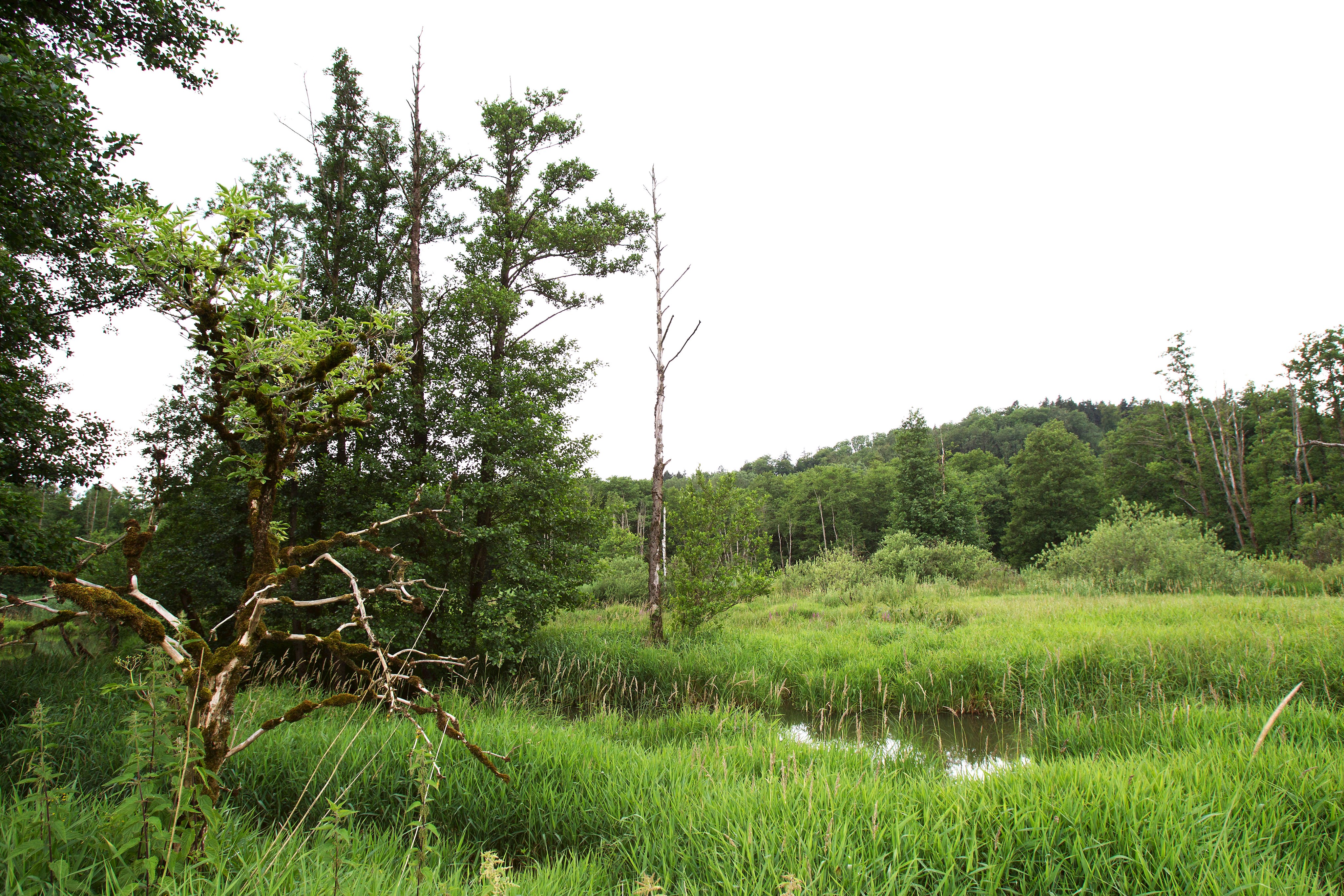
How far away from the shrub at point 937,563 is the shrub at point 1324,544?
29.9ft

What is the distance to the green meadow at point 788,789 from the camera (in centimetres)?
248

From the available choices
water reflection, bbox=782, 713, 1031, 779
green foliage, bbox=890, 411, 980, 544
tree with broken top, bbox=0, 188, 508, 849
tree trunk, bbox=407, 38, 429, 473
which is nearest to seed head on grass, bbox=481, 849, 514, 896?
tree with broken top, bbox=0, 188, 508, 849

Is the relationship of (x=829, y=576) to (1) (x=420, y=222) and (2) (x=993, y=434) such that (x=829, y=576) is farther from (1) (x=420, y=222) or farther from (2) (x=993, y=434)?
(2) (x=993, y=434)

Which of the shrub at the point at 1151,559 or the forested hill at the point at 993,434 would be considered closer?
the shrub at the point at 1151,559

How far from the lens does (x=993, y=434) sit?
278 ft

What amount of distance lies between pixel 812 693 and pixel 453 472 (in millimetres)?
7291

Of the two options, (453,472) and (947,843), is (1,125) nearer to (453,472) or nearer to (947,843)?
(453,472)

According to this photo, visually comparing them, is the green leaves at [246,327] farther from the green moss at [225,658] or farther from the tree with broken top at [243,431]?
the green moss at [225,658]

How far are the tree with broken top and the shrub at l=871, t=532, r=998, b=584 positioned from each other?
822 inches

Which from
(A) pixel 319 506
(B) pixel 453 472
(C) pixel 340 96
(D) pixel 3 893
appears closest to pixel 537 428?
(B) pixel 453 472

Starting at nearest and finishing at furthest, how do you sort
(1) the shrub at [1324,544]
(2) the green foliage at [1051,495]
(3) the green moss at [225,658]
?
(3) the green moss at [225,658], (1) the shrub at [1324,544], (2) the green foliage at [1051,495]

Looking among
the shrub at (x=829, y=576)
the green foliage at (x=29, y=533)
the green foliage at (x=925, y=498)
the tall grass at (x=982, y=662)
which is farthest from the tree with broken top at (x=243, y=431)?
the green foliage at (x=925, y=498)

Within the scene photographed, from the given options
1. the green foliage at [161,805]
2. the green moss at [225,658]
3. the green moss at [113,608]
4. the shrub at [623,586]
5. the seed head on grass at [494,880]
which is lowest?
the shrub at [623,586]

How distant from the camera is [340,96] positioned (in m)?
12.4
